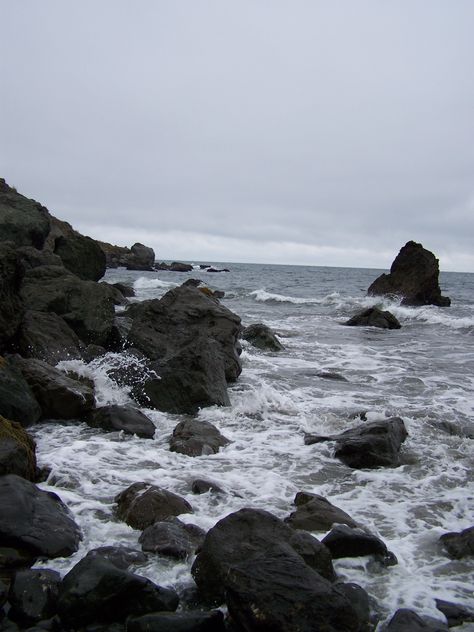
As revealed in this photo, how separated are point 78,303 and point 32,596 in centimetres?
879

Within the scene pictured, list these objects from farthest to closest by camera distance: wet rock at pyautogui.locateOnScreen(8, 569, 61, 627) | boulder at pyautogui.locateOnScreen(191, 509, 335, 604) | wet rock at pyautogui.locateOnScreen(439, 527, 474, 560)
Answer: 1. wet rock at pyautogui.locateOnScreen(439, 527, 474, 560)
2. boulder at pyautogui.locateOnScreen(191, 509, 335, 604)
3. wet rock at pyautogui.locateOnScreen(8, 569, 61, 627)

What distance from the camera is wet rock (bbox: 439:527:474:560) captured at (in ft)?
15.5

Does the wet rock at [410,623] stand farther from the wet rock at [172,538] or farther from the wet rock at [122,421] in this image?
the wet rock at [122,421]

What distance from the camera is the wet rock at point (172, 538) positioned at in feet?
14.5

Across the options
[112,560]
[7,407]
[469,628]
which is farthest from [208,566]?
[7,407]

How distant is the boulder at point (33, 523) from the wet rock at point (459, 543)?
10.7ft

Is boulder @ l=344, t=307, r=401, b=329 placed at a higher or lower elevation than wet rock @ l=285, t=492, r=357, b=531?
higher

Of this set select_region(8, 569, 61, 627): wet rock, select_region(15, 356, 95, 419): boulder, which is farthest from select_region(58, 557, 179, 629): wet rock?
Result: select_region(15, 356, 95, 419): boulder

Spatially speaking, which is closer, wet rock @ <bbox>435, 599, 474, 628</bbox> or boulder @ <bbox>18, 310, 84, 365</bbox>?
wet rock @ <bbox>435, 599, 474, 628</bbox>

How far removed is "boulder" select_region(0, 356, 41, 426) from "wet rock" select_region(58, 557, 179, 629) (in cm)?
361

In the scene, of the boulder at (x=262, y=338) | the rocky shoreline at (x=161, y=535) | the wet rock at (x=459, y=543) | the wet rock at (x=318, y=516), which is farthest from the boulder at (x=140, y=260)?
the wet rock at (x=459, y=543)

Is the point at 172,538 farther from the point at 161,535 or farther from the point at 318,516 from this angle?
the point at 318,516

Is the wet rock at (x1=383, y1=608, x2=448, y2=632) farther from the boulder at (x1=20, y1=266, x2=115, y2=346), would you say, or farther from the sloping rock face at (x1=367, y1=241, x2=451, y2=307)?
the sloping rock face at (x1=367, y1=241, x2=451, y2=307)

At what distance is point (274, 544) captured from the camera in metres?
4.11
